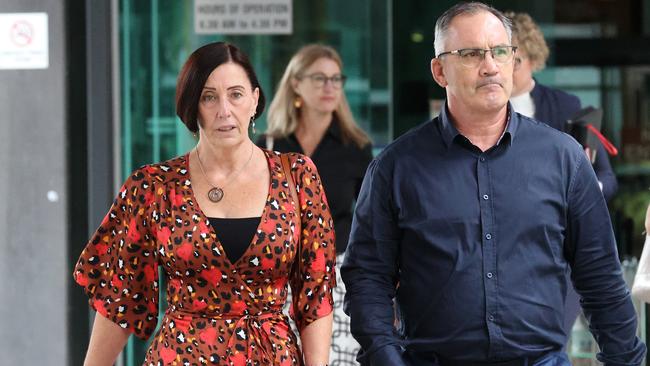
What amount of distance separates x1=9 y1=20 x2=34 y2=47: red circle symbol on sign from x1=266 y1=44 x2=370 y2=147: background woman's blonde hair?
150 centimetres

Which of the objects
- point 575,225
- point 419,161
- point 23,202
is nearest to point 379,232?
point 419,161

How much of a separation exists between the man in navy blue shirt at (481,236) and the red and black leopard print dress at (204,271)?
246mm

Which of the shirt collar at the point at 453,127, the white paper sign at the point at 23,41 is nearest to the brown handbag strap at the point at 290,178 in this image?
the shirt collar at the point at 453,127

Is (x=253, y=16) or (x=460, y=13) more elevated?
(x=253, y=16)

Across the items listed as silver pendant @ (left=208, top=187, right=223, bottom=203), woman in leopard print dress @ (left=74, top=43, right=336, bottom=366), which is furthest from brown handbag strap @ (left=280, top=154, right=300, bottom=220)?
silver pendant @ (left=208, top=187, right=223, bottom=203)

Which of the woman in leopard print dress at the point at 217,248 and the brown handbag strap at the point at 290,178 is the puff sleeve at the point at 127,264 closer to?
the woman in leopard print dress at the point at 217,248

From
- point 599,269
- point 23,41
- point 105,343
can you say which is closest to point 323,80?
point 23,41

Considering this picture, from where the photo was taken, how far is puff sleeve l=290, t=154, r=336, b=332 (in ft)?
15.0

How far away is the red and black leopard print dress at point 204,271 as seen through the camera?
4410 millimetres

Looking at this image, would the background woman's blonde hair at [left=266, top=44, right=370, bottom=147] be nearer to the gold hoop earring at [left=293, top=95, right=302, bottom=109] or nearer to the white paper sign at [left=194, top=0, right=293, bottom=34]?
the gold hoop earring at [left=293, top=95, right=302, bottom=109]

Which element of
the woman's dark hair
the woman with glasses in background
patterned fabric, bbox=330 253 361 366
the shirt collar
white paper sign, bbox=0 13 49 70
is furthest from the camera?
white paper sign, bbox=0 13 49 70

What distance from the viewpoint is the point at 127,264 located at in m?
4.62

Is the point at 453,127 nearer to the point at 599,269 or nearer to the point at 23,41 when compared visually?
the point at 599,269

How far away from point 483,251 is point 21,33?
4.50m
